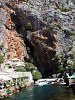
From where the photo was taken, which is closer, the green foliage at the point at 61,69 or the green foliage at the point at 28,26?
the green foliage at the point at 61,69

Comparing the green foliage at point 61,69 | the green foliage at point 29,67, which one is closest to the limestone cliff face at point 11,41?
the green foliage at point 29,67

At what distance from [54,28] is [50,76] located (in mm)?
23476

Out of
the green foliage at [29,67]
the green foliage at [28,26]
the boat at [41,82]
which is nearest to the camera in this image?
the boat at [41,82]

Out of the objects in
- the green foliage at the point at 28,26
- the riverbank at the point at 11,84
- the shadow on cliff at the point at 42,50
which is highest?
the green foliage at the point at 28,26

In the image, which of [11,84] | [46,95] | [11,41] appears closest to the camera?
[46,95]

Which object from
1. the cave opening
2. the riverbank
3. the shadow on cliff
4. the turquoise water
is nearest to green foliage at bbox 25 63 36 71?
the shadow on cliff

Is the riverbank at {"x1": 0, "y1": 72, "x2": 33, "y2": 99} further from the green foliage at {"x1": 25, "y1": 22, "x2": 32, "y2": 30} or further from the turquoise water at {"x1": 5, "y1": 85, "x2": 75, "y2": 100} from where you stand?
the green foliage at {"x1": 25, "y1": 22, "x2": 32, "y2": 30}

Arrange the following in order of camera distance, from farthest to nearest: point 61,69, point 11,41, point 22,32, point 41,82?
point 22,32
point 11,41
point 61,69
point 41,82

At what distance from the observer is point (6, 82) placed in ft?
312

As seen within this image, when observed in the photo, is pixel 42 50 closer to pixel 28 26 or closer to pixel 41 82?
pixel 28 26

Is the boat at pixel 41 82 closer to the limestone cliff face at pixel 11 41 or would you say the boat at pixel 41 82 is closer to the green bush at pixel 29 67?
the green bush at pixel 29 67

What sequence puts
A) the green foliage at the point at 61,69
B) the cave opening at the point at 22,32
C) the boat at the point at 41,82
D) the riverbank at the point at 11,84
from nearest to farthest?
the riverbank at the point at 11,84 → the boat at the point at 41,82 → the green foliage at the point at 61,69 → the cave opening at the point at 22,32

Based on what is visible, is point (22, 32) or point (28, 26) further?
point (22, 32)

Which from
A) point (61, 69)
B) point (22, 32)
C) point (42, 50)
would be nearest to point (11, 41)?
point (22, 32)
